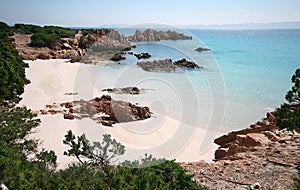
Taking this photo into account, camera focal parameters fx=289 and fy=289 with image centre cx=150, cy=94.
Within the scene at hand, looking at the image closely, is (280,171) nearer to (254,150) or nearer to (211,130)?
(254,150)

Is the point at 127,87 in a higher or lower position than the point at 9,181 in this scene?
lower

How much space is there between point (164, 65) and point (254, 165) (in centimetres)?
2391

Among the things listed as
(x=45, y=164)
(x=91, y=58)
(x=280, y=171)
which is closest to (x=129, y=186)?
(x=45, y=164)

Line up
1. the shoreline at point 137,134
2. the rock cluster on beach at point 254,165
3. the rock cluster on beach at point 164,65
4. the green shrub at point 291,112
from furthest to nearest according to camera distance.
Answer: the rock cluster on beach at point 164,65, the shoreline at point 137,134, the green shrub at point 291,112, the rock cluster on beach at point 254,165

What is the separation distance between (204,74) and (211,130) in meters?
15.1

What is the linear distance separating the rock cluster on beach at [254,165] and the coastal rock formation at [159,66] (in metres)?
19.0

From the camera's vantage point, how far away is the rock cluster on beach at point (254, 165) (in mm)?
6145

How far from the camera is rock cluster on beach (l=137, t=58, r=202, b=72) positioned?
2838 cm

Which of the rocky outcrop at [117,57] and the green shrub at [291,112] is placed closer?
the green shrub at [291,112]

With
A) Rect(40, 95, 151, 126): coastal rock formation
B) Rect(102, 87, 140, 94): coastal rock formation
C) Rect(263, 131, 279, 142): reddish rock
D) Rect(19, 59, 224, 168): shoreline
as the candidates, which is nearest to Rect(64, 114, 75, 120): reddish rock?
Rect(40, 95, 151, 126): coastal rock formation

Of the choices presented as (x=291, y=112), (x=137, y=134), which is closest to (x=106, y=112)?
(x=137, y=134)

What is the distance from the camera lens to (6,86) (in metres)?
9.99

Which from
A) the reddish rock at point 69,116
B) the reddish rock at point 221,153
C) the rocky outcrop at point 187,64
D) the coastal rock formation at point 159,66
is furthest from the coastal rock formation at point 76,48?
the reddish rock at point 221,153

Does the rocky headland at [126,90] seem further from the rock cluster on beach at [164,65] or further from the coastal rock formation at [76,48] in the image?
the coastal rock formation at [76,48]
